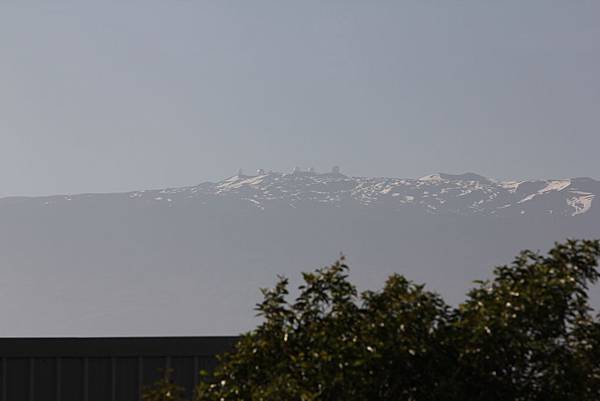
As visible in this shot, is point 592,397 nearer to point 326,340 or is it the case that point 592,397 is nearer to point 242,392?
point 326,340

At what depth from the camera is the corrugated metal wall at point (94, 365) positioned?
998 centimetres

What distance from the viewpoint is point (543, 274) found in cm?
564

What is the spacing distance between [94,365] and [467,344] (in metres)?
5.36

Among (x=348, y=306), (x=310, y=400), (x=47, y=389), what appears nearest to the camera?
(x=310, y=400)

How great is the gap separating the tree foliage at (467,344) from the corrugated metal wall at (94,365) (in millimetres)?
4442

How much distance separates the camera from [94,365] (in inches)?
399

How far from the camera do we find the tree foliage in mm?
5461

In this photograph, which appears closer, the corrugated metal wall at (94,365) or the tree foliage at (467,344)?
the tree foliage at (467,344)

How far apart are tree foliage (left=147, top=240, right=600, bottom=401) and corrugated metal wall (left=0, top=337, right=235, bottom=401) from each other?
14.6ft

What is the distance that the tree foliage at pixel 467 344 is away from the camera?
546 cm

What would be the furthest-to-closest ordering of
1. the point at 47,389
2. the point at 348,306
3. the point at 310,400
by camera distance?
the point at 47,389 < the point at 348,306 < the point at 310,400

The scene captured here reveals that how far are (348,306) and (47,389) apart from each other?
16.4ft

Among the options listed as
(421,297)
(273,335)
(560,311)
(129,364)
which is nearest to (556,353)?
(560,311)

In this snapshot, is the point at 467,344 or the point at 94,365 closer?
the point at 467,344
